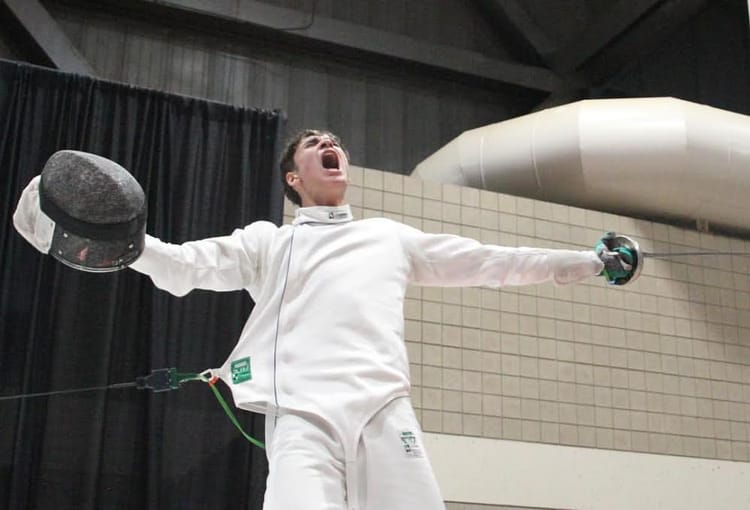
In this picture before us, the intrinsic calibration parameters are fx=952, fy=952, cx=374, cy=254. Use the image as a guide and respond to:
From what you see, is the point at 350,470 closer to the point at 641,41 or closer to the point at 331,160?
the point at 331,160

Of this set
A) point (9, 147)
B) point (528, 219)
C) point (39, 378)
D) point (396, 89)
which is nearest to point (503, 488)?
point (528, 219)

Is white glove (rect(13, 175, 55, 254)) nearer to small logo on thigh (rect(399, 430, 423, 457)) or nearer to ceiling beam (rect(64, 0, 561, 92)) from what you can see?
small logo on thigh (rect(399, 430, 423, 457))

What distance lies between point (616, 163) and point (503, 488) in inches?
68.0

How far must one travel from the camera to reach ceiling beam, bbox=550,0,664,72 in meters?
6.17

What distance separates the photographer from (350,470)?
6.06ft

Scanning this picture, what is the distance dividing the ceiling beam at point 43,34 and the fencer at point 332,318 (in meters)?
3.40

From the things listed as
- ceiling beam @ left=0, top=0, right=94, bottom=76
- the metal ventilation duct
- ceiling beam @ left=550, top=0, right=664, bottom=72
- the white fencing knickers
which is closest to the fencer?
the white fencing knickers

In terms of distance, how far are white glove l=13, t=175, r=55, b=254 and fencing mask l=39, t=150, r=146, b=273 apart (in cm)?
2

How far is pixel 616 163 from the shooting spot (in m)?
4.82

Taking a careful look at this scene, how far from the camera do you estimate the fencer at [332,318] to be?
6.05ft

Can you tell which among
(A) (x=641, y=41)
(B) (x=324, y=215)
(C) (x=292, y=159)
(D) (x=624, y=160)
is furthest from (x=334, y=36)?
(B) (x=324, y=215)

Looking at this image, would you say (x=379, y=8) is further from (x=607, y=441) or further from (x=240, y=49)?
(x=607, y=441)

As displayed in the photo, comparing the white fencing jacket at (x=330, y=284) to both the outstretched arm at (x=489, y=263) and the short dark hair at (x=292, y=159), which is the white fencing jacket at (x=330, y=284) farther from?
the short dark hair at (x=292, y=159)

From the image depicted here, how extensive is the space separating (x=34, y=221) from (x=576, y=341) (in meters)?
3.30
